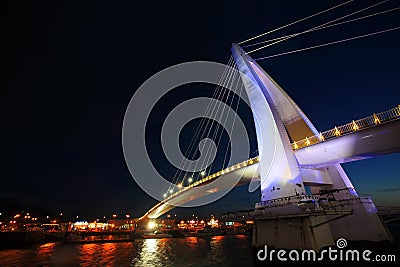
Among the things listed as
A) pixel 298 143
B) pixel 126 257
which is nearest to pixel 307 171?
pixel 298 143

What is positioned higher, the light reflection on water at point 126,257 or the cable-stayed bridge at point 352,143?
the cable-stayed bridge at point 352,143

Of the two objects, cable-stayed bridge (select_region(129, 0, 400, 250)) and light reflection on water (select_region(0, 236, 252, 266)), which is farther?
light reflection on water (select_region(0, 236, 252, 266))

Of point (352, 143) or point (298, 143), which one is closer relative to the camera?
point (352, 143)

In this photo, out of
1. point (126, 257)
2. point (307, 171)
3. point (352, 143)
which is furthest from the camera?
point (126, 257)

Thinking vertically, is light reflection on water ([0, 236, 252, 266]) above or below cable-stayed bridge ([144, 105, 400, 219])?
below

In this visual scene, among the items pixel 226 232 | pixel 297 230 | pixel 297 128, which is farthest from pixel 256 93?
pixel 226 232

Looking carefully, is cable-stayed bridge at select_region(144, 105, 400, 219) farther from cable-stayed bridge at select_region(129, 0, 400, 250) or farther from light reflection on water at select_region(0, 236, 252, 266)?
light reflection on water at select_region(0, 236, 252, 266)

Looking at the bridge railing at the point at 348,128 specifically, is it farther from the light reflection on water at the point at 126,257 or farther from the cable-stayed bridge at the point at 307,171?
the light reflection on water at the point at 126,257

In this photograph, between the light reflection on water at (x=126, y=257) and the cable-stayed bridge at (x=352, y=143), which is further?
the light reflection on water at (x=126, y=257)

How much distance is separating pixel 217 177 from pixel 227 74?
50.5ft

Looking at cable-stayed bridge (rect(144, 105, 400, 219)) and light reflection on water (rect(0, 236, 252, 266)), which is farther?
light reflection on water (rect(0, 236, 252, 266))

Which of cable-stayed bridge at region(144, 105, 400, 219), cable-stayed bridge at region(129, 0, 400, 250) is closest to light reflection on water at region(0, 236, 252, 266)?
cable-stayed bridge at region(129, 0, 400, 250)

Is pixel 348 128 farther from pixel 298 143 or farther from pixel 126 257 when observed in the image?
pixel 126 257

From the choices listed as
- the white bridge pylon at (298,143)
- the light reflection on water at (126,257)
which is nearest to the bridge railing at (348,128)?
the white bridge pylon at (298,143)
